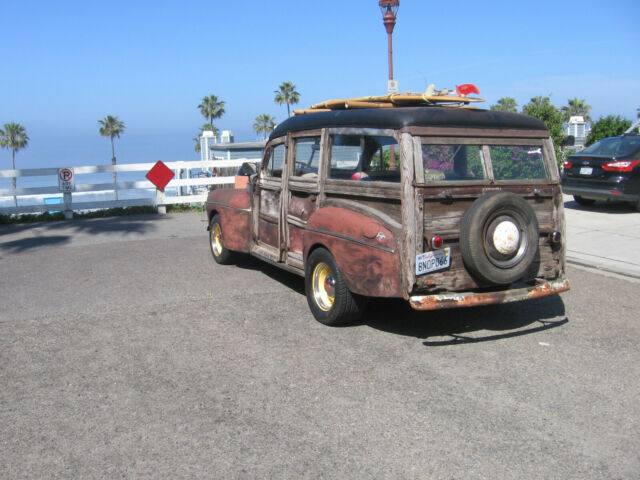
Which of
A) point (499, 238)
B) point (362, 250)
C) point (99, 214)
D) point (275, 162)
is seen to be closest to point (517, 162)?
point (499, 238)

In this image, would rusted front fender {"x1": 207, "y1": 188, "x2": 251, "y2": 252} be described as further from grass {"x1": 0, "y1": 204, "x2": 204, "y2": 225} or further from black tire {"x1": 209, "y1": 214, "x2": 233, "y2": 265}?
grass {"x1": 0, "y1": 204, "x2": 204, "y2": 225}

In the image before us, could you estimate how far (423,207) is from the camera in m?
5.20

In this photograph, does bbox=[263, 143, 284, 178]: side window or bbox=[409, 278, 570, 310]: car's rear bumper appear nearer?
bbox=[409, 278, 570, 310]: car's rear bumper

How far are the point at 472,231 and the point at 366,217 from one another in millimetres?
940

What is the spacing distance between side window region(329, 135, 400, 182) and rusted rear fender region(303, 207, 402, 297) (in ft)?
1.46

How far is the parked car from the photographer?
1221cm

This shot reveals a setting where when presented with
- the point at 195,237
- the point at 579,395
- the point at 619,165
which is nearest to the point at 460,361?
the point at 579,395

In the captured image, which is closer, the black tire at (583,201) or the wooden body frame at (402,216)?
the wooden body frame at (402,216)

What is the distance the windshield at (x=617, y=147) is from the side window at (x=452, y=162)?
831cm

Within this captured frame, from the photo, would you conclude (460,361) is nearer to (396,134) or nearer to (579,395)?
(579,395)

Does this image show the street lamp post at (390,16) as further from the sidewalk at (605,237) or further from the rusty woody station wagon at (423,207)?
the rusty woody station wagon at (423,207)

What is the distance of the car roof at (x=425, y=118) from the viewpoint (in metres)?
5.35

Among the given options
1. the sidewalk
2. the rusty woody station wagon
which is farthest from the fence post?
the sidewalk

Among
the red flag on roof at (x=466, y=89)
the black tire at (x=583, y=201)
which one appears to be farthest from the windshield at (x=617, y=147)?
the red flag on roof at (x=466, y=89)
